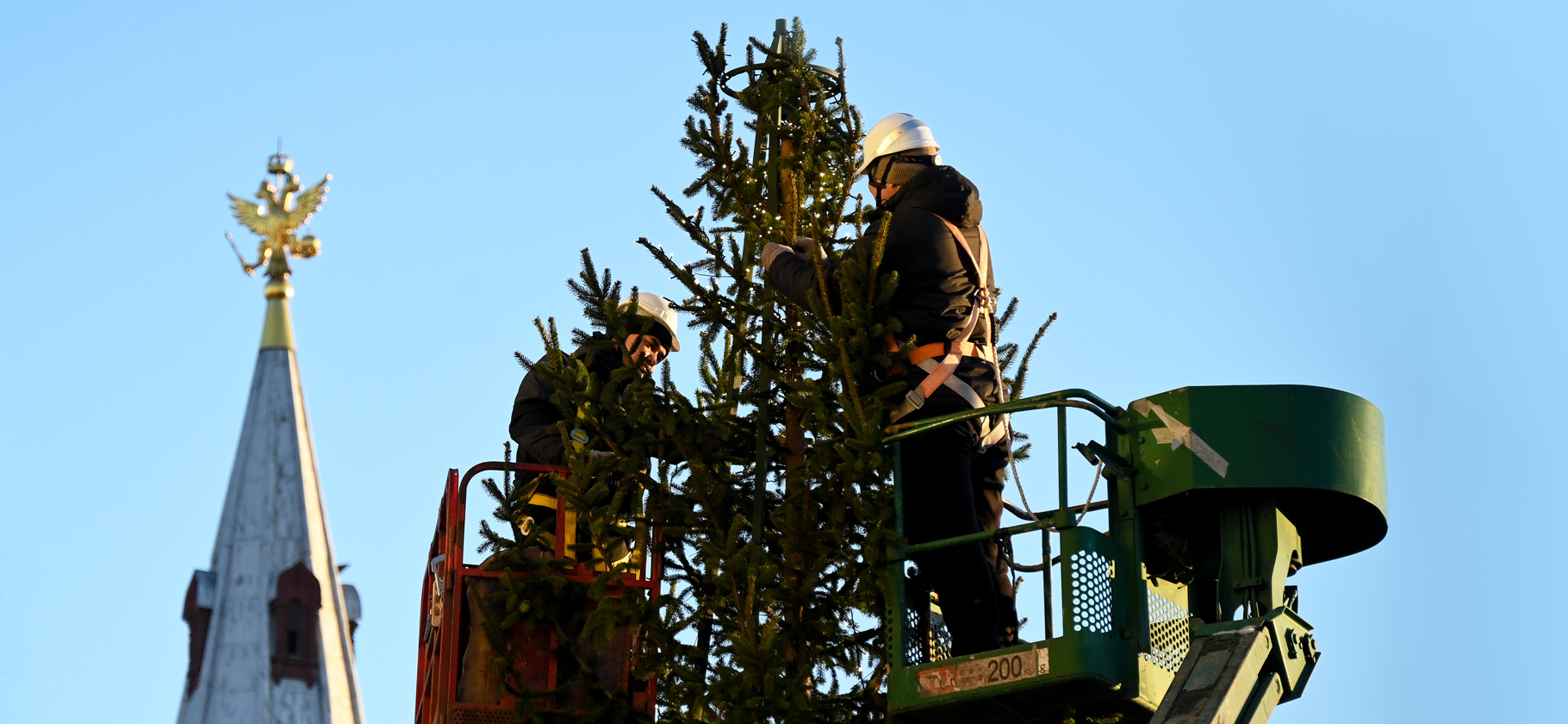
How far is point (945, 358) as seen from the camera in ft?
37.6

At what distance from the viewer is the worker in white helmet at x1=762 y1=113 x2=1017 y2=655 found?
11000mm

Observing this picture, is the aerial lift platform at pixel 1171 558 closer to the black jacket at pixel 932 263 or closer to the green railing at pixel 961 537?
the green railing at pixel 961 537

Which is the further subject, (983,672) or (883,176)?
(883,176)

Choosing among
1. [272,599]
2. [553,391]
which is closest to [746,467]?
[553,391]

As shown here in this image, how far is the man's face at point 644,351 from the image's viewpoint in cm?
1347

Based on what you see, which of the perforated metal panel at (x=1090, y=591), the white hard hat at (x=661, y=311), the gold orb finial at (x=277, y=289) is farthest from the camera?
the gold orb finial at (x=277, y=289)

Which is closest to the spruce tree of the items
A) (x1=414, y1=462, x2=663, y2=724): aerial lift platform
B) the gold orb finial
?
(x1=414, y1=462, x2=663, y2=724): aerial lift platform

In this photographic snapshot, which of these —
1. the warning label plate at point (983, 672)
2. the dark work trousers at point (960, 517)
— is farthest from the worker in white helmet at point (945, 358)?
the warning label plate at point (983, 672)

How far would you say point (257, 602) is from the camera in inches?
635

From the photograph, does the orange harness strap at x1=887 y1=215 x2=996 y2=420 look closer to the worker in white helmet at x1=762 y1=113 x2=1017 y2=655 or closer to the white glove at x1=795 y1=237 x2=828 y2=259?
the worker in white helmet at x1=762 y1=113 x2=1017 y2=655

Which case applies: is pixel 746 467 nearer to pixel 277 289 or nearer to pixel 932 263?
pixel 932 263

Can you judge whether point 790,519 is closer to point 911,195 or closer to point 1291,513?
point 911,195

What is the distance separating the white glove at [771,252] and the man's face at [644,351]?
111cm

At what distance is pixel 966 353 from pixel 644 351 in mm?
3913
